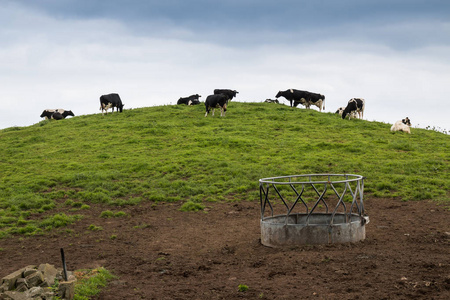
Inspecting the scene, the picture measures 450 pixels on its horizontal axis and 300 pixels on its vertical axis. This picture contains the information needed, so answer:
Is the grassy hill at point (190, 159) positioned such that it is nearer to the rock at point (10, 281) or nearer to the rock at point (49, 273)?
the rock at point (49, 273)

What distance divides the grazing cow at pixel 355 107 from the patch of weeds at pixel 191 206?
2126cm

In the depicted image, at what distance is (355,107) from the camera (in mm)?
35531

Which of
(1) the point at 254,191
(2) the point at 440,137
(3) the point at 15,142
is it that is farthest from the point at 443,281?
(3) the point at 15,142

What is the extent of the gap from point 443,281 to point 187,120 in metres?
26.3

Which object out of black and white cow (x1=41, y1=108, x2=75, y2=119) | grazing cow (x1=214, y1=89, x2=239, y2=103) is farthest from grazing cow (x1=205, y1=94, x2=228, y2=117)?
black and white cow (x1=41, y1=108, x2=75, y2=119)

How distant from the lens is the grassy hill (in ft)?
59.4

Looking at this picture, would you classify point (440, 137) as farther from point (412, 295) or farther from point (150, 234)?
point (412, 295)

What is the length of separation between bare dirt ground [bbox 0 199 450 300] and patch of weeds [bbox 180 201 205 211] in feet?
1.23

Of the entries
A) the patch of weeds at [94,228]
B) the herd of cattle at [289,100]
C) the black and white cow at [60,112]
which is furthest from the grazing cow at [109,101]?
the patch of weeds at [94,228]

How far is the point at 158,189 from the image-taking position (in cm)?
1928

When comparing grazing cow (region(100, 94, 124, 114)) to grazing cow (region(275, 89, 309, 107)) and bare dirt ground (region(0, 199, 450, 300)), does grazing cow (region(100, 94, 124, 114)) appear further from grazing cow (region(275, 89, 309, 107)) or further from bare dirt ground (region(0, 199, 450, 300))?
bare dirt ground (region(0, 199, 450, 300))

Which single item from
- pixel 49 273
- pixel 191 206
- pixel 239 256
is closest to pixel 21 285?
pixel 49 273

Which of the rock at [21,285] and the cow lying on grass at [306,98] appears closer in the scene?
the rock at [21,285]

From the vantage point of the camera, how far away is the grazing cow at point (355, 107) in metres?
35.5
